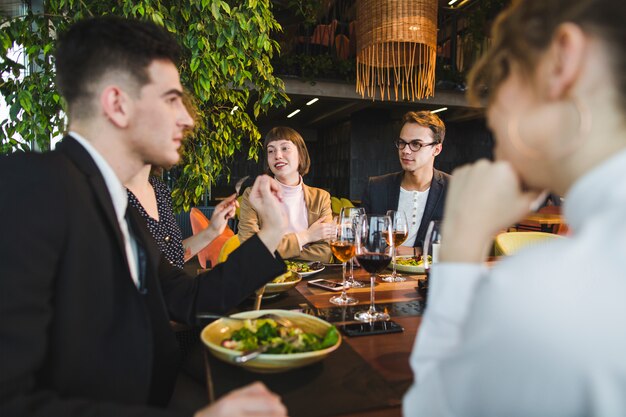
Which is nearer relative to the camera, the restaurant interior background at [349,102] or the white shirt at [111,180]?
the white shirt at [111,180]

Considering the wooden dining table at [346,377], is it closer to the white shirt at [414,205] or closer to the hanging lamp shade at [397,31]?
the hanging lamp shade at [397,31]

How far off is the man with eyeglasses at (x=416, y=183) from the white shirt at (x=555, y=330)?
2.44 m

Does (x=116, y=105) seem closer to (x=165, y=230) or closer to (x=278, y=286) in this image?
(x=278, y=286)

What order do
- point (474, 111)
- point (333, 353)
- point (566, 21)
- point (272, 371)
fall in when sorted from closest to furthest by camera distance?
point (566, 21)
point (272, 371)
point (333, 353)
point (474, 111)

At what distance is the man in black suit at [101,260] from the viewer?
0.75 metres

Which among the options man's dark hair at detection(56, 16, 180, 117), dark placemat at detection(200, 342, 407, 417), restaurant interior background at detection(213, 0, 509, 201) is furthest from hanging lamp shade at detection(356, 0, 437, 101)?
restaurant interior background at detection(213, 0, 509, 201)

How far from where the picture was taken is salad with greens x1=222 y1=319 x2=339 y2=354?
99 cm

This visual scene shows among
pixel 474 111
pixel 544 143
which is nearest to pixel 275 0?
pixel 544 143

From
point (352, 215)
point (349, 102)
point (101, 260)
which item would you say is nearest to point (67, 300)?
point (101, 260)

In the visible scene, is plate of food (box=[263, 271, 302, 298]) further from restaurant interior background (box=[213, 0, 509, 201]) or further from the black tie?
restaurant interior background (box=[213, 0, 509, 201])

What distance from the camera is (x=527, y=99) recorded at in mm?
610

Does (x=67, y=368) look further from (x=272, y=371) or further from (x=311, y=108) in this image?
(x=311, y=108)

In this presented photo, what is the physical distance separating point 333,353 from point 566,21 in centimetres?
83

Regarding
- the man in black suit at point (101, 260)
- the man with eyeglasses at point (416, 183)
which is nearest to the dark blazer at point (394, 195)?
the man with eyeglasses at point (416, 183)
